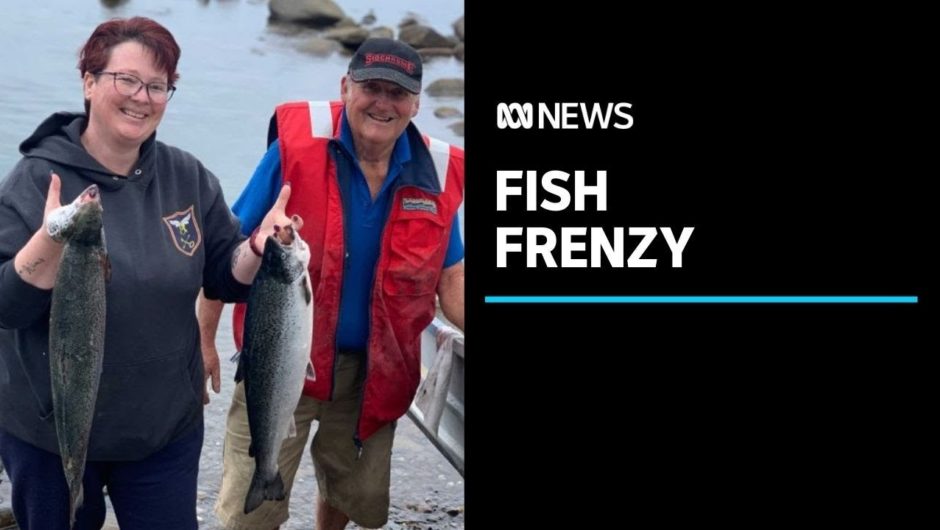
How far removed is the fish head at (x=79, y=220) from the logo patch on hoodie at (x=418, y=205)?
59.5 inches

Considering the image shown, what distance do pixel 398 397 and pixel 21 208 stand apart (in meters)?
1.76

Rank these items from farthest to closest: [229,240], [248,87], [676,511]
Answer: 1. [248,87]
2. [229,240]
3. [676,511]

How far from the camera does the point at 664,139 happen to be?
3.56 metres

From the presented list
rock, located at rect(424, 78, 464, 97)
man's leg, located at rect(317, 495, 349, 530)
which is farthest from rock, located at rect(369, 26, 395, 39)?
man's leg, located at rect(317, 495, 349, 530)

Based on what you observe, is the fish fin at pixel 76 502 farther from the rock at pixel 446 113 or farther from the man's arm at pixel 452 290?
the rock at pixel 446 113

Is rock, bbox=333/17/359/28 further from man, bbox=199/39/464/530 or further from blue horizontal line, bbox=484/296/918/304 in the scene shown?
blue horizontal line, bbox=484/296/918/304

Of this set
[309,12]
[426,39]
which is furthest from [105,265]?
[309,12]

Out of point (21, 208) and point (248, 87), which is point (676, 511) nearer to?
point (21, 208)

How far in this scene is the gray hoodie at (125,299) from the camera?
11.7 feet

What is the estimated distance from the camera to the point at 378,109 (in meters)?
4.46

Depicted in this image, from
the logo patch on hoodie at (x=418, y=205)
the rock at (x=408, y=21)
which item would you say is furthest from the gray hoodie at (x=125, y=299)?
the rock at (x=408, y=21)

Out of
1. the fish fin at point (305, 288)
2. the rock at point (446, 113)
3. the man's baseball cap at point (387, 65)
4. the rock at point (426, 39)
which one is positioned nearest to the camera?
the fish fin at point (305, 288)

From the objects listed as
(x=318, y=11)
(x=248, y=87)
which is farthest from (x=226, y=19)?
(x=248, y=87)

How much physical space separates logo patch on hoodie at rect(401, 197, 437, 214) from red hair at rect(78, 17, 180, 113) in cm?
115
